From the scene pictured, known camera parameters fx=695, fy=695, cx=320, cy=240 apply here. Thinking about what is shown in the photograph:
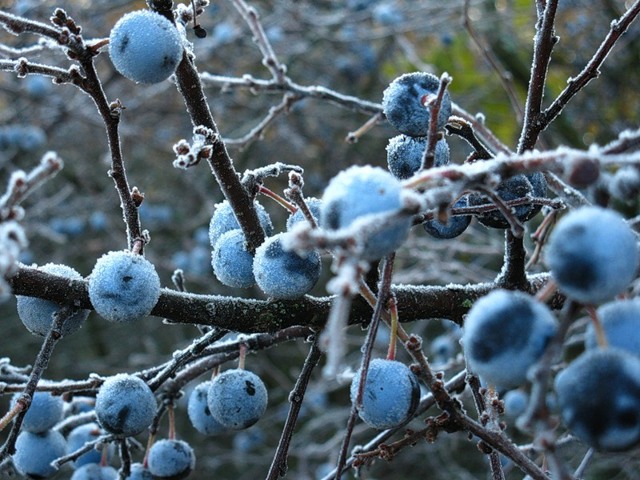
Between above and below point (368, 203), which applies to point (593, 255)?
below

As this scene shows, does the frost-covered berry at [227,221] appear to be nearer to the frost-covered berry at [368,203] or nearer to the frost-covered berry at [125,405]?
the frost-covered berry at [125,405]

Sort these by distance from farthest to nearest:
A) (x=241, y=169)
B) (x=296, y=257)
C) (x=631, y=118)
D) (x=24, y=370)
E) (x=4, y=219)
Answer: (x=241, y=169) → (x=631, y=118) → (x=24, y=370) → (x=296, y=257) → (x=4, y=219)

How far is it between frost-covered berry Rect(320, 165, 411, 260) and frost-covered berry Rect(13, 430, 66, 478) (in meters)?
1.03

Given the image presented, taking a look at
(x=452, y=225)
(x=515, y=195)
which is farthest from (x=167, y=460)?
(x=515, y=195)

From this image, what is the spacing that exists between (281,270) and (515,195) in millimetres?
461

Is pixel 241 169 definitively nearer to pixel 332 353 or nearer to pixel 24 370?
pixel 24 370

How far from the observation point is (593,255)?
69 cm

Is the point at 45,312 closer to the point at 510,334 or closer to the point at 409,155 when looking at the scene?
the point at 409,155

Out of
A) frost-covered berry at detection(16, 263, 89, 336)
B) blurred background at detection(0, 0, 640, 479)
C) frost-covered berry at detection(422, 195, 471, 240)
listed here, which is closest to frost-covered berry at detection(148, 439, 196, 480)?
frost-covered berry at detection(16, 263, 89, 336)

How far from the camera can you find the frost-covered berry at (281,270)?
43.4 inches

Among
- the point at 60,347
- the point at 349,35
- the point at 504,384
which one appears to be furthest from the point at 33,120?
the point at 504,384

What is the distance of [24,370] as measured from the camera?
59.6 inches

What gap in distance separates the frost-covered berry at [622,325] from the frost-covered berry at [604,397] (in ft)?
0.06

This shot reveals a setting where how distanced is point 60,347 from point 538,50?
4.95 m
